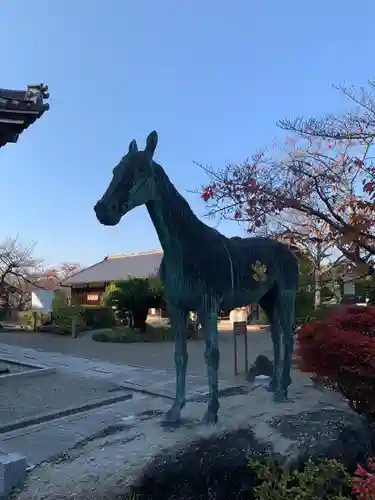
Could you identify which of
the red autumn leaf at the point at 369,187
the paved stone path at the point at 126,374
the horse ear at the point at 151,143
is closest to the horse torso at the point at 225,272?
the horse ear at the point at 151,143

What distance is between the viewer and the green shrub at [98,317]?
66.0 ft

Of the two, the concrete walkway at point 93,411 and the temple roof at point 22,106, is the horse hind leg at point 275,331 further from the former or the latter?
the temple roof at point 22,106

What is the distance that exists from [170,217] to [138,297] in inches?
561

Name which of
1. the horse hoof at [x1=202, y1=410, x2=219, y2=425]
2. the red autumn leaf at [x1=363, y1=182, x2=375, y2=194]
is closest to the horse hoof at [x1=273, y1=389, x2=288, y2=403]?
the horse hoof at [x1=202, y1=410, x2=219, y2=425]

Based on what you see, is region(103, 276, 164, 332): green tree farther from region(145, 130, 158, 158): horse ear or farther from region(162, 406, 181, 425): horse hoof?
region(145, 130, 158, 158): horse ear

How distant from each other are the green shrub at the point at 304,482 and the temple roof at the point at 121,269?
2168cm

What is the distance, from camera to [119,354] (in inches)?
500

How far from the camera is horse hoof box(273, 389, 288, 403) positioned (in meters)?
4.06

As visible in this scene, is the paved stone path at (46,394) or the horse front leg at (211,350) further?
the paved stone path at (46,394)

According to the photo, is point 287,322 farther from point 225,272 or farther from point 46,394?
point 46,394

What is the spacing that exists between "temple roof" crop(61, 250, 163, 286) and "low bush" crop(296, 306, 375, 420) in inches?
819

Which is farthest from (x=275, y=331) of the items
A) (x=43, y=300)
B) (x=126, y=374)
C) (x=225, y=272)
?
(x=43, y=300)

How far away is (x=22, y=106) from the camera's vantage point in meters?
5.25

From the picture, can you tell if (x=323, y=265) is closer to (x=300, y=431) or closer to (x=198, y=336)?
(x=198, y=336)
